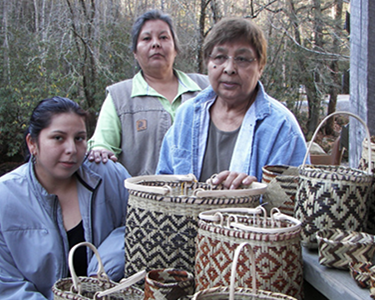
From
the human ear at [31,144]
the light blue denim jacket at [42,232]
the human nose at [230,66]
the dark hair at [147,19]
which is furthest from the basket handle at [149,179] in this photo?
the dark hair at [147,19]

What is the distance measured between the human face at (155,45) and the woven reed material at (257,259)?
2.01m

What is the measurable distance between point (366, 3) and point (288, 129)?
932mm

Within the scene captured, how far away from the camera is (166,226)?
1.55 meters

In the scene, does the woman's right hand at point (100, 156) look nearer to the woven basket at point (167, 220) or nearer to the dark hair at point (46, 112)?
the dark hair at point (46, 112)

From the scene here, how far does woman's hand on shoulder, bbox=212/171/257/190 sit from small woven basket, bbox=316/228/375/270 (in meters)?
0.44

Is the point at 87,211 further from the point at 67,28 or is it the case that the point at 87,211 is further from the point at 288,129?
the point at 67,28

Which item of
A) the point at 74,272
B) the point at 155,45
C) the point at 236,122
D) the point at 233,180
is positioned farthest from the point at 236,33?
the point at 74,272

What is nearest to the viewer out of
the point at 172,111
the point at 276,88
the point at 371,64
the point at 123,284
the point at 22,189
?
the point at 123,284

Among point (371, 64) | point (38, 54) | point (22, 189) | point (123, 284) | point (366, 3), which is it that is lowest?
point (123, 284)

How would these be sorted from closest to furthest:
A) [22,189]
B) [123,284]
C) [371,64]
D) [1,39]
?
[123,284] → [22,189] → [371,64] → [1,39]

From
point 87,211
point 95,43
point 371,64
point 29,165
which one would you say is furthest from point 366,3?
point 95,43

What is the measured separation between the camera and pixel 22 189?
88.6 inches

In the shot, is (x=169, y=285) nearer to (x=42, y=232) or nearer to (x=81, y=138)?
(x=42, y=232)

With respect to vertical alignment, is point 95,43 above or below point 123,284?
above
